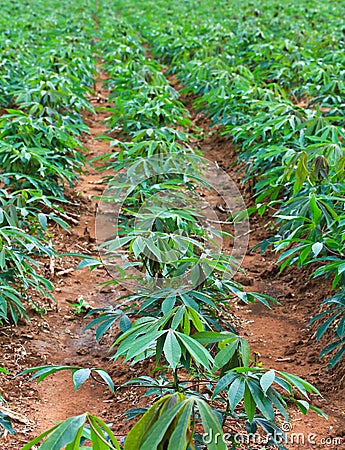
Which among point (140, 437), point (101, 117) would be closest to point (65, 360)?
point (140, 437)

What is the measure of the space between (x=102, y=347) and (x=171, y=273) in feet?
2.72

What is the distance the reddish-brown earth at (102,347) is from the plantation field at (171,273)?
0.01 meters

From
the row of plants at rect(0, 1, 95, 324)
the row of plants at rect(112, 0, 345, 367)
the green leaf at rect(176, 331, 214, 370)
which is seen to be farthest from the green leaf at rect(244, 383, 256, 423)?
the row of plants at rect(0, 1, 95, 324)

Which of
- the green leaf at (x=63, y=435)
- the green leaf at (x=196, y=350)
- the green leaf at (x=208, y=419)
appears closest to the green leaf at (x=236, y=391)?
the green leaf at (x=196, y=350)

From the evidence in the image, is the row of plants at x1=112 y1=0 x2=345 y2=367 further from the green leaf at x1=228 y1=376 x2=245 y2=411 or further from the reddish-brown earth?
the green leaf at x1=228 y1=376 x2=245 y2=411

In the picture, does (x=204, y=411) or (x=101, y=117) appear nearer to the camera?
(x=204, y=411)

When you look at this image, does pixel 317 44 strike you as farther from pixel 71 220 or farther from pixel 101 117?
pixel 71 220

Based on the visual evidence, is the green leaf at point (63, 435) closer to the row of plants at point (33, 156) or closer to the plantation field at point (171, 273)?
the plantation field at point (171, 273)

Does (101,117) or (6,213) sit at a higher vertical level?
(6,213)

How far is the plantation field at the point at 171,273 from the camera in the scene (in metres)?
1.64

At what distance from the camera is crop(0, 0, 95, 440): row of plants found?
282cm

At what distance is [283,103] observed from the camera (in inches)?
186

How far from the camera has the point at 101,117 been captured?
23.7 feet

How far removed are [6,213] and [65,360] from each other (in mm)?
760
